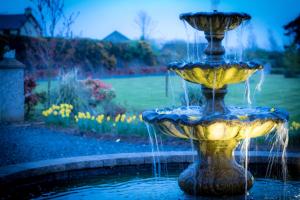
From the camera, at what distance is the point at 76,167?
6738 millimetres

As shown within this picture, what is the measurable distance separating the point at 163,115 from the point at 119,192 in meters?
1.48

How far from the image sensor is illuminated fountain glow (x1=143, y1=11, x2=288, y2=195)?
15.3 ft

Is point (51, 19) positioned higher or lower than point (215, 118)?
higher

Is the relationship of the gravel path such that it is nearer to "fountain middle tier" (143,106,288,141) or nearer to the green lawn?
"fountain middle tier" (143,106,288,141)

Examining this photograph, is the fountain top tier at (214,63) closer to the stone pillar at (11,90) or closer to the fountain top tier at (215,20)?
the fountain top tier at (215,20)

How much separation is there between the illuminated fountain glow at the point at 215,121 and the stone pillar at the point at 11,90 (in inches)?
290

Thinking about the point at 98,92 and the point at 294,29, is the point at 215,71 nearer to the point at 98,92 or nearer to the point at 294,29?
the point at 98,92

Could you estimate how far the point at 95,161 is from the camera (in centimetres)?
688

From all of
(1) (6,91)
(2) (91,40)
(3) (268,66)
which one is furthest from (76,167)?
(3) (268,66)

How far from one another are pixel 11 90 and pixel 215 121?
8.35 metres

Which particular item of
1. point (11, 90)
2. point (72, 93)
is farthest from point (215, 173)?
point (72, 93)

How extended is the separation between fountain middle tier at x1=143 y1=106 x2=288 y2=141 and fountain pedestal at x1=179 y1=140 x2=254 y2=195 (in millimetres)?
263

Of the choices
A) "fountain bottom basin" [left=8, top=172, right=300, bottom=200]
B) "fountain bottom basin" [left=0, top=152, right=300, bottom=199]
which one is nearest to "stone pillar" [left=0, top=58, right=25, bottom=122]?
"fountain bottom basin" [left=0, top=152, right=300, bottom=199]

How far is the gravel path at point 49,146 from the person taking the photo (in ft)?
26.5
